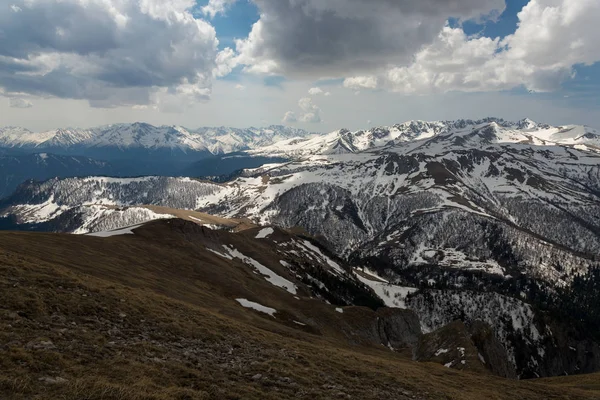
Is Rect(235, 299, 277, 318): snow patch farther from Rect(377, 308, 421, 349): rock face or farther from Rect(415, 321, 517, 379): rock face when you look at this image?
Rect(377, 308, 421, 349): rock face

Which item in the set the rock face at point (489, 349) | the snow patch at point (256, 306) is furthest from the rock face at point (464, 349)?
the snow patch at point (256, 306)

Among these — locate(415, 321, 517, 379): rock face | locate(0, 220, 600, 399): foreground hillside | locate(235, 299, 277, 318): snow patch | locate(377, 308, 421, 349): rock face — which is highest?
locate(0, 220, 600, 399): foreground hillside

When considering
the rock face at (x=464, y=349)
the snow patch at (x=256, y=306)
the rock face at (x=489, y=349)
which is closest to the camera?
the snow patch at (x=256, y=306)

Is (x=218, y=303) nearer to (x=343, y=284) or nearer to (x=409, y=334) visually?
(x=409, y=334)

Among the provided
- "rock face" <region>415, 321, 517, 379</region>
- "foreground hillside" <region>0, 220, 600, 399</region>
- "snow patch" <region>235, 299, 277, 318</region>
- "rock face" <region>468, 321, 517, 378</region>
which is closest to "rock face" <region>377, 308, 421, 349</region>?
"rock face" <region>415, 321, 517, 379</region>

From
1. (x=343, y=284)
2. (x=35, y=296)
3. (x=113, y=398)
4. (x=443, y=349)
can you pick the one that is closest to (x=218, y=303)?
(x=35, y=296)

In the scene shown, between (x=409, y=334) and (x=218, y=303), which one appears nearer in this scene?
(x=218, y=303)

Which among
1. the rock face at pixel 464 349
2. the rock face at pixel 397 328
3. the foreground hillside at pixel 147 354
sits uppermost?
the foreground hillside at pixel 147 354

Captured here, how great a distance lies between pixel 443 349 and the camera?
239 ft

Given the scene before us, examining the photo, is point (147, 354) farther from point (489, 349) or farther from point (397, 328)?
point (397, 328)

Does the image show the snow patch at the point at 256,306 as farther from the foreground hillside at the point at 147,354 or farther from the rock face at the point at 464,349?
the rock face at the point at 464,349

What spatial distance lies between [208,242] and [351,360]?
93.5 meters

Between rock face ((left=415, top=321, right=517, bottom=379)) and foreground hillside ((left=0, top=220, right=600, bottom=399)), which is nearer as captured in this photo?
foreground hillside ((left=0, top=220, right=600, bottom=399))

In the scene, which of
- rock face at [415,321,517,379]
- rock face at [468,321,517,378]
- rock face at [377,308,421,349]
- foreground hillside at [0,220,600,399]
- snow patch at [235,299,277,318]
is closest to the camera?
foreground hillside at [0,220,600,399]
